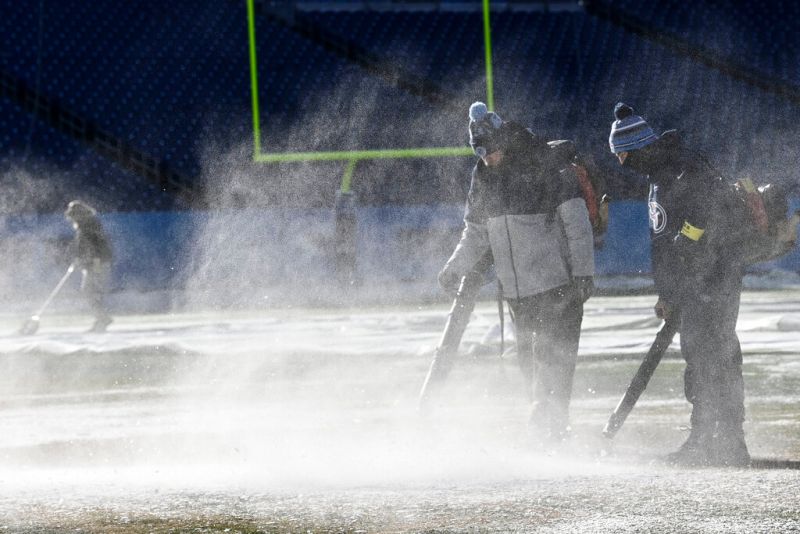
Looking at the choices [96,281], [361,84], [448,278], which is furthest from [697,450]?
[361,84]

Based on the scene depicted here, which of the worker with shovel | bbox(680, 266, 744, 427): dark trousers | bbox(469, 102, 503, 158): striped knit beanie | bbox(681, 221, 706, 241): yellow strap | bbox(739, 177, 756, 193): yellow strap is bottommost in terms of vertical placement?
bbox(680, 266, 744, 427): dark trousers

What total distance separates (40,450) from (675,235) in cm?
342

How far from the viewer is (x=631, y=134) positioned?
5547 mm

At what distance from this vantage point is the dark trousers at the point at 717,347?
5391 millimetres

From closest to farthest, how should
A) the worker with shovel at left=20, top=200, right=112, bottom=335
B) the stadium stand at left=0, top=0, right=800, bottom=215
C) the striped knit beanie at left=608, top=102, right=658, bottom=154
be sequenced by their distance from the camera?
the striped knit beanie at left=608, top=102, right=658, bottom=154 → the worker with shovel at left=20, top=200, right=112, bottom=335 → the stadium stand at left=0, top=0, right=800, bottom=215

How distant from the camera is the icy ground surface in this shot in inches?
170

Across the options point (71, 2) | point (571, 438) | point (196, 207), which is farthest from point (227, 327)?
point (71, 2)

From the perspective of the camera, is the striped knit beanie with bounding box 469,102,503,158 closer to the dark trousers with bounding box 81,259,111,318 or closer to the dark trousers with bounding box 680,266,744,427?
the dark trousers with bounding box 680,266,744,427

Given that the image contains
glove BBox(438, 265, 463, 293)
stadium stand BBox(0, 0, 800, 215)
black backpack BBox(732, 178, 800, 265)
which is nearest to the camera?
black backpack BBox(732, 178, 800, 265)

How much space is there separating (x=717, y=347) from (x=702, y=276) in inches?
12.4

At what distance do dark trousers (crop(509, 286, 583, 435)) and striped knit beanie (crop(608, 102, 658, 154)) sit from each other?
2.48 feet

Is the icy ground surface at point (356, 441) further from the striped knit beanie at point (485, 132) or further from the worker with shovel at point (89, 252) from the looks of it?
the worker with shovel at point (89, 252)

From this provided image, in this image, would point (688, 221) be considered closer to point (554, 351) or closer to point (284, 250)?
point (554, 351)

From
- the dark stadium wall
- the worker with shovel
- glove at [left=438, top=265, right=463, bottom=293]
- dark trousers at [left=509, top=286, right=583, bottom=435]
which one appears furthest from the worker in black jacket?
the dark stadium wall
